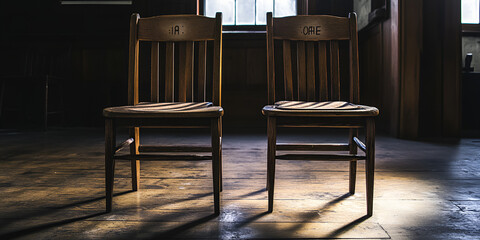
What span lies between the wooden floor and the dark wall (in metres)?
1.99

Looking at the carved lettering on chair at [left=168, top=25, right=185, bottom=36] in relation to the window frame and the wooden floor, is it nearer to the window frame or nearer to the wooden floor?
the wooden floor

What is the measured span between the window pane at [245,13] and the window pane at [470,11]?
3.37 metres

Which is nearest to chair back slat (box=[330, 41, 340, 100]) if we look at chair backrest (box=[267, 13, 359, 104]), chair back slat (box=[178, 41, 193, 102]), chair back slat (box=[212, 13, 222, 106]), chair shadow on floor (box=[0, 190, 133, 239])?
chair backrest (box=[267, 13, 359, 104])

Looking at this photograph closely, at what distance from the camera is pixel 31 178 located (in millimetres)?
1854

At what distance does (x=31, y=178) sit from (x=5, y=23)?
3.85 meters

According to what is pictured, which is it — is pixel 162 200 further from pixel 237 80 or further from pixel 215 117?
pixel 237 80

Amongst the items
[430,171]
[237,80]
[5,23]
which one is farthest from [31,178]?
[5,23]

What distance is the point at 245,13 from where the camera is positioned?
4.62 metres

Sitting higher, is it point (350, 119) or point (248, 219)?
point (350, 119)

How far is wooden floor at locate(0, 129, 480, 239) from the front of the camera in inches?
46.3

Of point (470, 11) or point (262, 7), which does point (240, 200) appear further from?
point (470, 11)

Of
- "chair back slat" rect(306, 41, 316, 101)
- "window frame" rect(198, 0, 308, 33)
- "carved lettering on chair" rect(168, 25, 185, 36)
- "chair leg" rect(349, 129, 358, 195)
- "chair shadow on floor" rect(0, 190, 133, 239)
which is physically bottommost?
"chair shadow on floor" rect(0, 190, 133, 239)

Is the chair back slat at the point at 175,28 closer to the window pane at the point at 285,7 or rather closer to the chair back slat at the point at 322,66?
the chair back slat at the point at 322,66

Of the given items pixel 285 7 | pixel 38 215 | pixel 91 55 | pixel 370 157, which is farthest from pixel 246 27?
pixel 38 215
